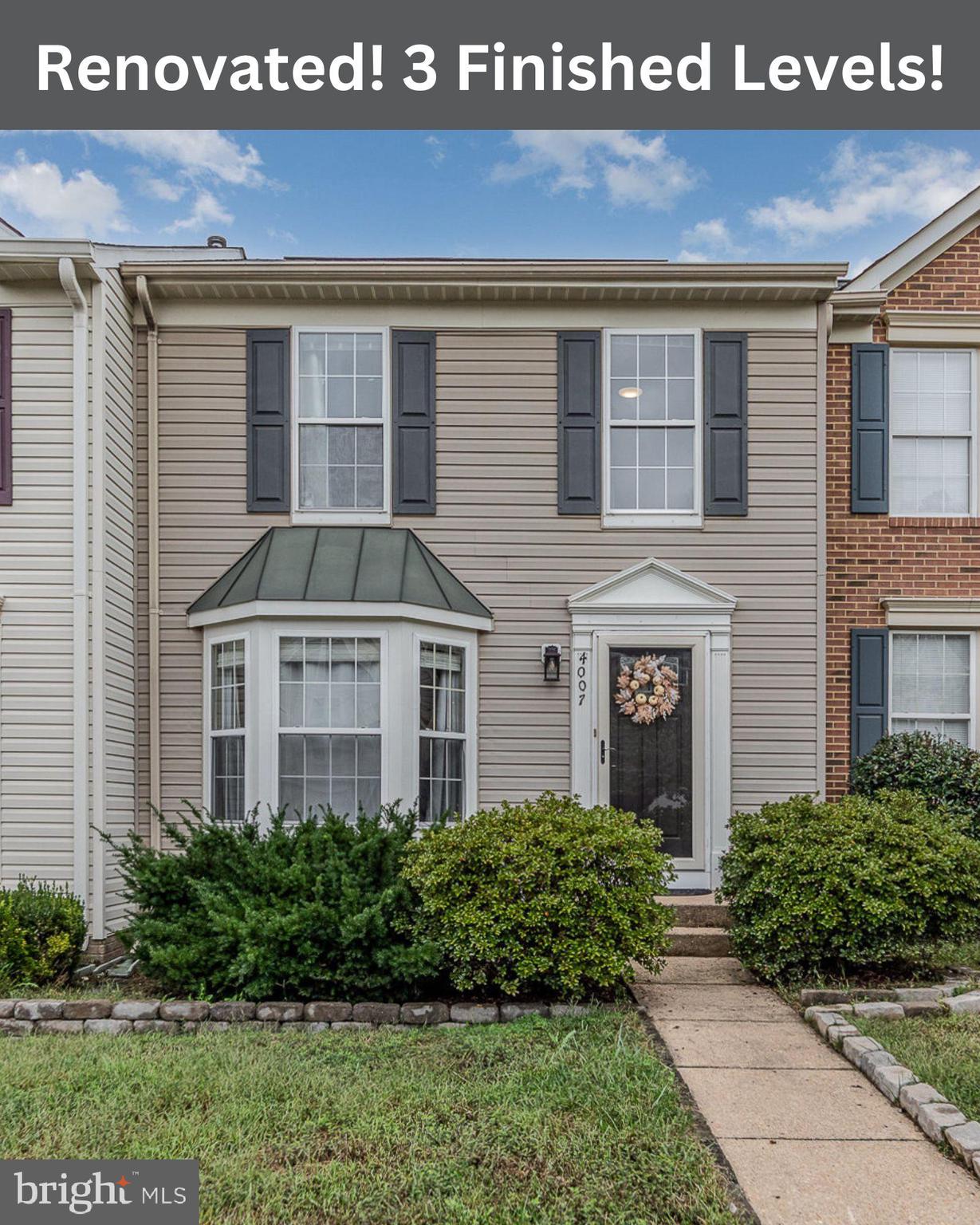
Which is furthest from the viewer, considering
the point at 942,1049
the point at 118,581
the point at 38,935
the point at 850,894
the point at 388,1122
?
the point at 118,581

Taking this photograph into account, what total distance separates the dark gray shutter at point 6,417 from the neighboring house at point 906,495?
6.60 m

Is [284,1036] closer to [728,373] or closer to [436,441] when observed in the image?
[436,441]

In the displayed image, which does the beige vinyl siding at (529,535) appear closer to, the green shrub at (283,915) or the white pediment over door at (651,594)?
the white pediment over door at (651,594)

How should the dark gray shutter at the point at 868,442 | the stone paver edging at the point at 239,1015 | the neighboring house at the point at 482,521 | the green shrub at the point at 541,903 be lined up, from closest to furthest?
the stone paver edging at the point at 239,1015
the green shrub at the point at 541,903
the neighboring house at the point at 482,521
the dark gray shutter at the point at 868,442

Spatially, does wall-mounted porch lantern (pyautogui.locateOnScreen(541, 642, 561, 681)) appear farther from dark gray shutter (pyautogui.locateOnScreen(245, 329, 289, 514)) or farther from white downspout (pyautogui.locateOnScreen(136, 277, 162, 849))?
white downspout (pyautogui.locateOnScreen(136, 277, 162, 849))

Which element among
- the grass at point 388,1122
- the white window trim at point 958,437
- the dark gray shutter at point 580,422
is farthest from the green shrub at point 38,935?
the white window trim at point 958,437

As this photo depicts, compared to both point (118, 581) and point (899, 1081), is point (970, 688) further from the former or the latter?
point (118, 581)

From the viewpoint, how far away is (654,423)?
775 cm

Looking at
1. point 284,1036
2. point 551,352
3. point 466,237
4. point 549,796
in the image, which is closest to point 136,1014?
→ point 284,1036

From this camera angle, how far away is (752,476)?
25.2 ft

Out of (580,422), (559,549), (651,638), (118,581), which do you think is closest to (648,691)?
(651,638)

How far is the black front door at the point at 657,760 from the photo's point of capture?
24.7 ft

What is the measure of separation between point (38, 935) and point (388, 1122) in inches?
134
